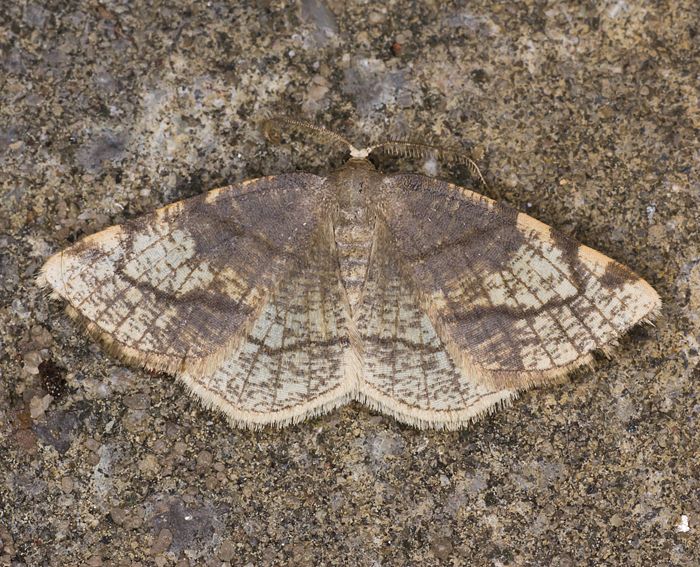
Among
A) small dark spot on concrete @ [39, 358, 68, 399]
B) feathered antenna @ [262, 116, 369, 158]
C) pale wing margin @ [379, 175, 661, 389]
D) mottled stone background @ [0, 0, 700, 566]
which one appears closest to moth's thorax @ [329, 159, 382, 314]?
pale wing margin @ [379, 175, 661, 389]

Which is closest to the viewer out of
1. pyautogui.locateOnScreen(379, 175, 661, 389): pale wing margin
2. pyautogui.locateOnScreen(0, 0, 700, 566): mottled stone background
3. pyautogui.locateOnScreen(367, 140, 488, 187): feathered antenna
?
A: pyautogui.locateOnScreen(379, 175, 661, 389): pale wing margin

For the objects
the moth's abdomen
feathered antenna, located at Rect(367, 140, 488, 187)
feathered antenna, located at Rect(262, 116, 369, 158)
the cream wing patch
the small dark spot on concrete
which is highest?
feathered antenna, located at Rect(262, 116, 369, 158)

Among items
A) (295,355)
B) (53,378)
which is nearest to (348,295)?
(295,355)

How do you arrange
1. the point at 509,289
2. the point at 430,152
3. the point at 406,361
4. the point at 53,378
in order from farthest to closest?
1. the point at 430,152
2. the point at 53,378
3. the point at 406,361
4. the point at 509,289

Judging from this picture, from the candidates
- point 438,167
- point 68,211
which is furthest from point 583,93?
point 68,211

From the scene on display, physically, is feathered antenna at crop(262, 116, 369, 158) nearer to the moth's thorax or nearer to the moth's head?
the moth's head

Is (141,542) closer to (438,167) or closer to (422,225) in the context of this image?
(422,225)

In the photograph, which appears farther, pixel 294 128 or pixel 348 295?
pixel 294 128

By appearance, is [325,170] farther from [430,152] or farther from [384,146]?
[430,152]

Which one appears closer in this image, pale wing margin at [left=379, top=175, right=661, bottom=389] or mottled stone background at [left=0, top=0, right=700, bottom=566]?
pale wing margin at [left=379, top=175, right=661, bottom=389]

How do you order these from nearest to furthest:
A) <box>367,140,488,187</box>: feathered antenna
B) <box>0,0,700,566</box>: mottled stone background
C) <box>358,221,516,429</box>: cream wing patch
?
1. <box>358,221,516,429</box>: cream wing patch
2. <box>0,0,700,566</box>: mottled stone background
3. <box>367,140,488,187</box>: feathered antenna
